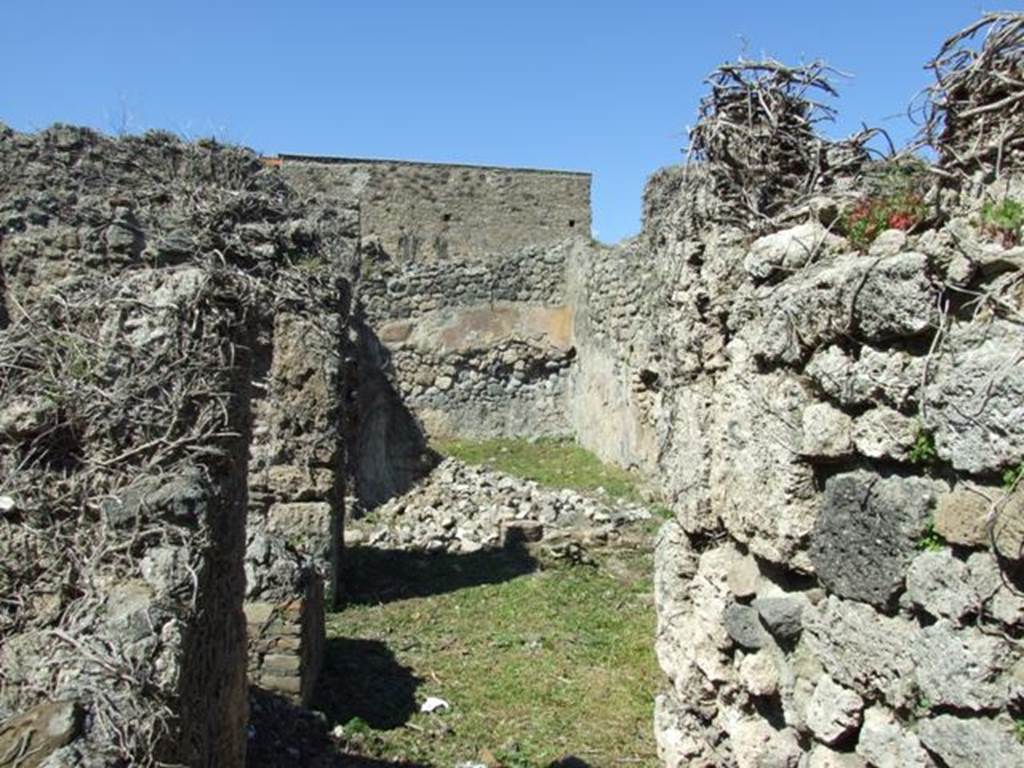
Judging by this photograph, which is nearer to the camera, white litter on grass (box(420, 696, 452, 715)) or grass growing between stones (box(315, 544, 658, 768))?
grass growing between stones (box(315, 544, 658, 768))

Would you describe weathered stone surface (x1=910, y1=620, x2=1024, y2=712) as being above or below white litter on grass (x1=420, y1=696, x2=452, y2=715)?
above

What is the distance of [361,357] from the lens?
10805mm

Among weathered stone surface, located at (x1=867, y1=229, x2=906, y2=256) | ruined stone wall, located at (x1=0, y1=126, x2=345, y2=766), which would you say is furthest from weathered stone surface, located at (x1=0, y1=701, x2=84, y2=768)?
weathered stone surface, located at (x1=867, y1=229, x2=906, y2=256)

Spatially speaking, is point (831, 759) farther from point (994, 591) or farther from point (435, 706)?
point (435, 706)

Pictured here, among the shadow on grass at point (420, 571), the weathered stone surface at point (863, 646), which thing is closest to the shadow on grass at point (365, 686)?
the shadow on grass at point (420, 571)

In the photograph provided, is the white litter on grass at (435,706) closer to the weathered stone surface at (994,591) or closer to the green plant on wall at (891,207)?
the green plant on wall at (891,207)

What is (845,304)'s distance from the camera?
2.79 m

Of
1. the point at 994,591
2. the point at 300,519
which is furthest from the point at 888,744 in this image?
the point at 300,519

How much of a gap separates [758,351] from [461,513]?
6883 mm

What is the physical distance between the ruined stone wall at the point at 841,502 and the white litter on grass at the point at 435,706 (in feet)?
5.34

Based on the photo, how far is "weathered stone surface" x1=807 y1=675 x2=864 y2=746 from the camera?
278cm

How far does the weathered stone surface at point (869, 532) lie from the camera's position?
8.41ft

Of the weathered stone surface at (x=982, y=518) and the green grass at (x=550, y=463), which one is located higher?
the weathered stone surface at (x=982, y=518)

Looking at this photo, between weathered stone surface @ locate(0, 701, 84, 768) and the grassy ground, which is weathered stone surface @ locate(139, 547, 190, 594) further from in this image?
the grassy ground
